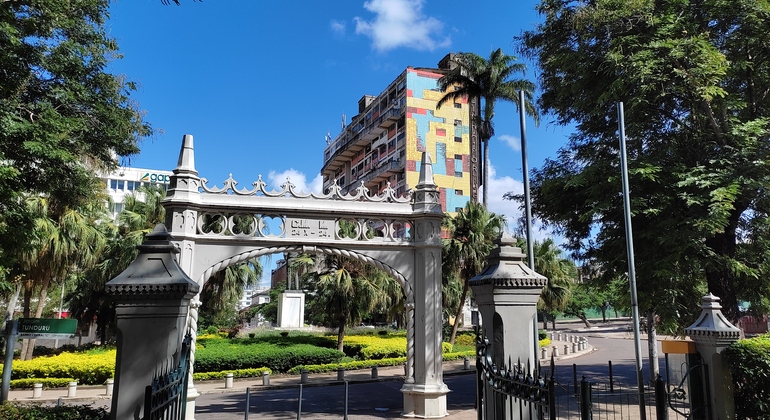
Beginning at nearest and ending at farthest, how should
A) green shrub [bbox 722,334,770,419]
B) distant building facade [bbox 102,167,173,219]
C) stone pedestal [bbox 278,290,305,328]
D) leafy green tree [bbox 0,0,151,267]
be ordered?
1. green shrub [bbox 722,334,770,419]
2. leafy green tree [bbox 0,0,151,267]
3. stone pedestal [bbox 278,290,305,328]
4. distant building facade [bbox 102,167,173,219]

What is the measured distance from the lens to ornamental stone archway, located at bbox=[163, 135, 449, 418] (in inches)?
424

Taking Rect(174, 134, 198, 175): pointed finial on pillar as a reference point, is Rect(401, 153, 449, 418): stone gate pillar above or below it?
below

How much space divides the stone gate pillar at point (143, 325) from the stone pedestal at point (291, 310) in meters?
35.5

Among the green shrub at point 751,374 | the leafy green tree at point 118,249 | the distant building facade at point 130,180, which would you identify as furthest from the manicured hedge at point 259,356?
the distant building facade at point 130,180

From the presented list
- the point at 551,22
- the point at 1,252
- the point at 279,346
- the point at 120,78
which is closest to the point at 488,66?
the point at 551,22

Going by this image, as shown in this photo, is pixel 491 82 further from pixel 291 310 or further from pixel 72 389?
pixel 72 389

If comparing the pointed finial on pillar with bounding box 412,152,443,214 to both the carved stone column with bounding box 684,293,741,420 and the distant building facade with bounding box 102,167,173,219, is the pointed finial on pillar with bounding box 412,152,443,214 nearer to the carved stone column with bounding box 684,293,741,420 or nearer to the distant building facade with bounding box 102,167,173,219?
the carved stone column with bounding box 684,293,741,420

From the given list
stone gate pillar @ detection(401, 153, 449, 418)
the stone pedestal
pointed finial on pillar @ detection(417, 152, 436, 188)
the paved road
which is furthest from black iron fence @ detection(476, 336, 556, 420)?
the stone pedestal

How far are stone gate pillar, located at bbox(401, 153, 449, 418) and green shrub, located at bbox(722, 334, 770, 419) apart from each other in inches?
209

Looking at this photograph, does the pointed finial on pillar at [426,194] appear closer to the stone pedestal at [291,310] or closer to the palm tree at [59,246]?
the palm tree at [59,246]

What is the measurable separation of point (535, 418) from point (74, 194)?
13.1m

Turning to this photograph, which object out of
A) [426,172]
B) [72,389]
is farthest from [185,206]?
[72,389]

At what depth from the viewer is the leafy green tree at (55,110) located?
10320 millimetres

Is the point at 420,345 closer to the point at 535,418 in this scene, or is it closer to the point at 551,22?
the point at 535,418
